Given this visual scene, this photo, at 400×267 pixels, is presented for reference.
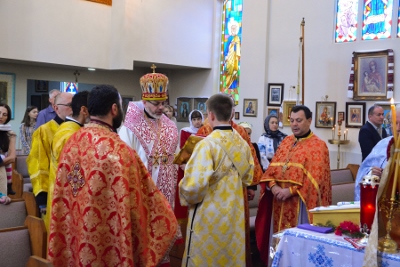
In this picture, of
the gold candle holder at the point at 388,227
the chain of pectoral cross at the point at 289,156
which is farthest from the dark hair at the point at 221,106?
the gold candle holder at the point at 388,227

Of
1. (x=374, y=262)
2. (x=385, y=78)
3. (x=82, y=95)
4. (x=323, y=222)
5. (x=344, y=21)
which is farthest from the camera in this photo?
(x=344, y=21)

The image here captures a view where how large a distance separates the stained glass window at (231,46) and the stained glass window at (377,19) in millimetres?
3632

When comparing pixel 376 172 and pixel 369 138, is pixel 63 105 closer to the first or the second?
pixel 376 172

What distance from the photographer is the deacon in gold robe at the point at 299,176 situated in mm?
4609

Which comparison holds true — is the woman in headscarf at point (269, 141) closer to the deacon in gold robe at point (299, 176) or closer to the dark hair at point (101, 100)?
the deacon in gold robe at point (299, 176)

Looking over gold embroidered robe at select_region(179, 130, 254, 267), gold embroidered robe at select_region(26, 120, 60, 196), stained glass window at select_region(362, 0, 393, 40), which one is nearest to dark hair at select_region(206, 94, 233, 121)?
gold embroidered robe at select_region(179, 130, 254, 267)

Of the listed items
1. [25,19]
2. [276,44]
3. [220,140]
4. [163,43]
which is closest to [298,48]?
[276,44]

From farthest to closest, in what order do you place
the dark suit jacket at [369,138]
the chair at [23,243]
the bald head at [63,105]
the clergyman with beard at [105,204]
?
the dark suit jacket at [369,138]
the bald head at [63,105]
the chair at [23,243]
the clergyman with beard at [105,204]

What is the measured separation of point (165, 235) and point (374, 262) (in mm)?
1230

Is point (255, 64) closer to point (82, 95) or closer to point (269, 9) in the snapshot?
point (269, 9)

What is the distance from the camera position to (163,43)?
13.0 meters

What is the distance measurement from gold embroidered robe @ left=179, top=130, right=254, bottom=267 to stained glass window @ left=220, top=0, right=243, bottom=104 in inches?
366

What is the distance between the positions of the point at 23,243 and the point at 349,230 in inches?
80.4

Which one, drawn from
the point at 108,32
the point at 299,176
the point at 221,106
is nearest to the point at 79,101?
the point at 221,106
